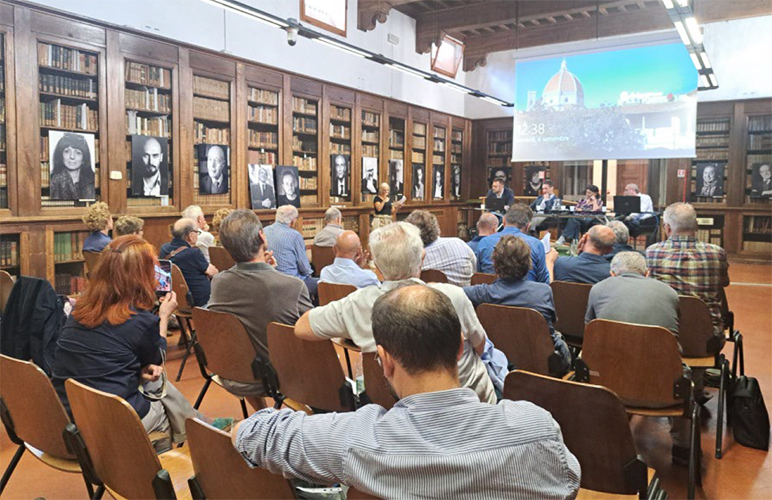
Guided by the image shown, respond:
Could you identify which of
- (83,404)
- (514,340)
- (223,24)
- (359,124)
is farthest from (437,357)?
(359,124)

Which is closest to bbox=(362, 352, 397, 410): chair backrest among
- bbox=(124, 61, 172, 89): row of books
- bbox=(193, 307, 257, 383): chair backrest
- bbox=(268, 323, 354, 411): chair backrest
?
bbox=(268, 323, 354, 411): chair backrest

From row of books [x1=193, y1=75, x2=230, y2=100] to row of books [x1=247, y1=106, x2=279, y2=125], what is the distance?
21.0 inches

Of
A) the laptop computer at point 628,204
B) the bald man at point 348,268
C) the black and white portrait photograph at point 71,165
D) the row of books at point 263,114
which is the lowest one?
the bald man at point 348,268

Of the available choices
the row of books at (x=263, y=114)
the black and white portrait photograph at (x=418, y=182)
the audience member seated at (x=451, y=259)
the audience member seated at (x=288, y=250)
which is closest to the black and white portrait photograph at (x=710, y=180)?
the black and white portrait photograph at (x=418, y=182)

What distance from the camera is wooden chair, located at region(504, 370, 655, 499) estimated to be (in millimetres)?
1726

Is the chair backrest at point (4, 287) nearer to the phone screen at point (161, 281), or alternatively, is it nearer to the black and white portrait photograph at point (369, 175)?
the phone screen at point (161, 281)

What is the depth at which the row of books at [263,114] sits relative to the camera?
28.6 feet

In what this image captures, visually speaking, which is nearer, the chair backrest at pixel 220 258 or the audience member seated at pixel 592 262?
the audience member seated at pixel 592 262

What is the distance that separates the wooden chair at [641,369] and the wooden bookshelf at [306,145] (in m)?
7.42

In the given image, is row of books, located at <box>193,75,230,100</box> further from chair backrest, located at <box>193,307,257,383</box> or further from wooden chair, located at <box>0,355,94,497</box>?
wooden chair, located at <box>0,355,94,497</box>

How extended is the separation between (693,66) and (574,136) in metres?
2.28

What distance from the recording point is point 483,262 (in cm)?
492

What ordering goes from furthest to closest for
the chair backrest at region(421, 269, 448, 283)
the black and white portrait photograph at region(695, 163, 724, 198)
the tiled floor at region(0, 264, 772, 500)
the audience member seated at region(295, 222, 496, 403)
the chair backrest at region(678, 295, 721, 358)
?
1. the black and white portrait photograph at region(695, 163, 724, 198)
2. the chair backrest at region(421, 269, 448, 283)
3. the chair backrest at region(678, 295, 721, 358)
4. the tiled floor at region(0, 264, 772, 500)
5. the audience member seated at region(295, 222, 496, 403)

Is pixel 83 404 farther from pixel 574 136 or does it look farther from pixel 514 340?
pixel 574 136
